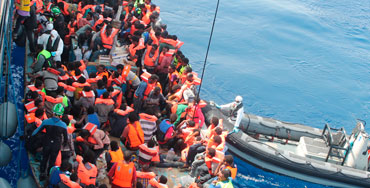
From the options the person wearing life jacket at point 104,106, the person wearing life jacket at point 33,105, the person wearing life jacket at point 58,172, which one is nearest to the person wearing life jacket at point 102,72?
the person wearing life jacket at point 104,106

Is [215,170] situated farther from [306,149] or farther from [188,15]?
[188,15]

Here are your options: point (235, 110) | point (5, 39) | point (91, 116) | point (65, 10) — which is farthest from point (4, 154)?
point (65, 10)

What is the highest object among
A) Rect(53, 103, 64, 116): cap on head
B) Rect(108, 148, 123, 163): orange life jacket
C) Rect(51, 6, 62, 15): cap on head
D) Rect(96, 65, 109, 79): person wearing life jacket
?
Rect(51, 6, 62, 15): cap on head

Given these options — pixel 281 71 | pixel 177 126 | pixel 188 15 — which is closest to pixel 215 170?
pixel 177 126

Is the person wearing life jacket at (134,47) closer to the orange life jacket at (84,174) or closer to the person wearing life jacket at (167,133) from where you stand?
the person wearing life jacket at (167,133)

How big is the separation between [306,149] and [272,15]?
1272 cm

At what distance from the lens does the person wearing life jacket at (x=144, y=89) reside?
6.59 m

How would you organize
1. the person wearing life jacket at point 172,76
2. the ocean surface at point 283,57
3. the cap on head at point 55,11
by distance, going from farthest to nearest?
the ocean surface at point 283,57 < the cap on head at point 55,11 < the person wearing life jacket at point 172,76

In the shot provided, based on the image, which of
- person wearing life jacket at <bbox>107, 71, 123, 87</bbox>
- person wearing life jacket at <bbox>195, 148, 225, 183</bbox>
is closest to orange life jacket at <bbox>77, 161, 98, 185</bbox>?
person wearing life jacket at <bbox>195, 148, 225, 183</bbox>

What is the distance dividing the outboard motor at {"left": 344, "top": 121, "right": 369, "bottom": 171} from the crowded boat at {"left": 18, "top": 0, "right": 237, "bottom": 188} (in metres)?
2.26

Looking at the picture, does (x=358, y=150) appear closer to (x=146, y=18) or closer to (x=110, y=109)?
(x=110, y=109)

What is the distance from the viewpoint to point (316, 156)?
8.01m

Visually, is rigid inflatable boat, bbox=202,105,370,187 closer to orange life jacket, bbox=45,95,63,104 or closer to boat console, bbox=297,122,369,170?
boat console, bbox=297,122,369,170

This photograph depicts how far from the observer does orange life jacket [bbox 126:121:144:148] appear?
18.7ft
